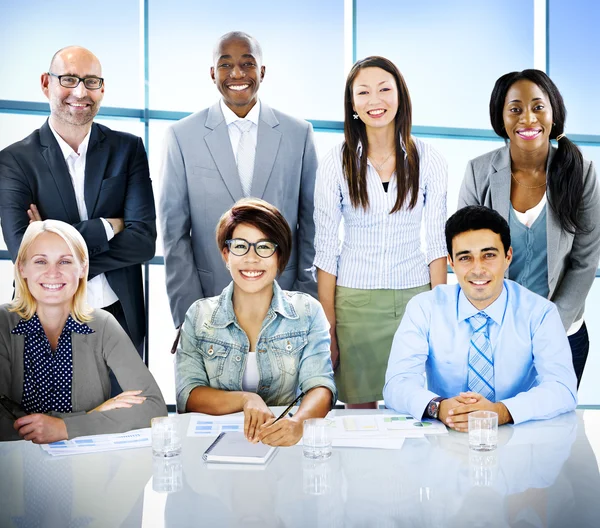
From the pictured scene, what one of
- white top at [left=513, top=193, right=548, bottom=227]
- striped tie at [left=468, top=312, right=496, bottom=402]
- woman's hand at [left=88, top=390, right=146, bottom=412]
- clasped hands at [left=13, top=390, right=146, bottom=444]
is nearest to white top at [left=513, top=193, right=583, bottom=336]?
white top at [left=513, top=193, right=548, bottom=227]

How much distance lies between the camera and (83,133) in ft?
10.1

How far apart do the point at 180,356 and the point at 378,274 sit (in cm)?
96

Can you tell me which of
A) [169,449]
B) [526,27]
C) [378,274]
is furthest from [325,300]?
[526,27]

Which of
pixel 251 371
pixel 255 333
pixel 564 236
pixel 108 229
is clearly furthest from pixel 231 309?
pixel 564 236

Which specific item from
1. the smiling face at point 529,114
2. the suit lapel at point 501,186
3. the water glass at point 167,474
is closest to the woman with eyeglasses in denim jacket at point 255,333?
the water glass at point 167,474

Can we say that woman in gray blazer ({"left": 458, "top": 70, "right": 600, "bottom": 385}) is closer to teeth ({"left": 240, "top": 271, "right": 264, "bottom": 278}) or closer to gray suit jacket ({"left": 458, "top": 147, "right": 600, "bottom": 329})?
gray suit jacket ({"left": 458, "top": 147, "right": 600, "bottom": 329})

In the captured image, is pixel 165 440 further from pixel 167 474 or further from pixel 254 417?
pixel 254 417

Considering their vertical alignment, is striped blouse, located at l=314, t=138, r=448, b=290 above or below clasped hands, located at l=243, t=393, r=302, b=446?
above

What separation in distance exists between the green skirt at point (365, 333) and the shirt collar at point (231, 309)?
2.02ft

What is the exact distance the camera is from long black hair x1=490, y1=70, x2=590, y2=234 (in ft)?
10.1

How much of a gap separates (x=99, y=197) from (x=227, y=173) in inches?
20.9

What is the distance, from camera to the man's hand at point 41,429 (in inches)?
77.5

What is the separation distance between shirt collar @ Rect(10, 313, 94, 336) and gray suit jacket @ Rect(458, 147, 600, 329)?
5.56 feet

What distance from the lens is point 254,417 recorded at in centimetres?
203
